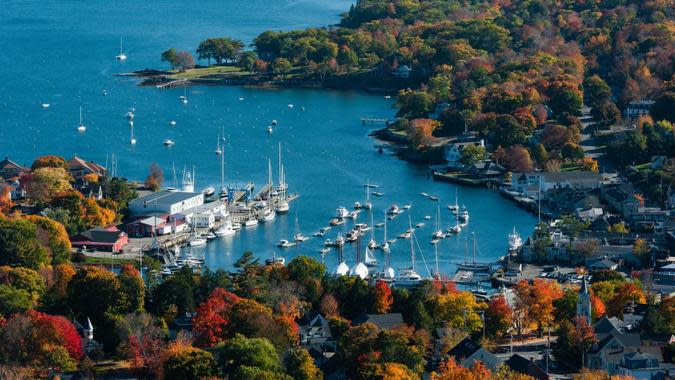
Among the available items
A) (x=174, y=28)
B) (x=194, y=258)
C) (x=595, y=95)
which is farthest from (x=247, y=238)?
(x=174, y=28)

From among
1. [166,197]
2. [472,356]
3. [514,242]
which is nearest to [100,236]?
[166,197]

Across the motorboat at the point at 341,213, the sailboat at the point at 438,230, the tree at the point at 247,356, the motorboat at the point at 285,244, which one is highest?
the tree at the point at 247,356

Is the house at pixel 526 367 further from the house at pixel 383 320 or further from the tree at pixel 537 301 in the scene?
the house at pixel 383 320

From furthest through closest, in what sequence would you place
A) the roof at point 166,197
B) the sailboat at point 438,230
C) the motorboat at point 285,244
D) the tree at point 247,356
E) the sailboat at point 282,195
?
1. the sailboat at point 282,195
2. the roof at point 166,197
3. the sailboat at point 438,230
4. the motorboat at point 285,244
5. the tree at point 247,356

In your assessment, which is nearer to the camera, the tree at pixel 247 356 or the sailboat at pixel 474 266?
the tree at pixel 247 356

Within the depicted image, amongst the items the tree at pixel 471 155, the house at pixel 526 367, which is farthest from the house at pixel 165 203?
the house at pixel 526 367
